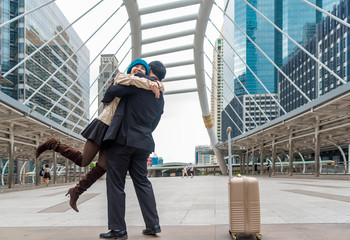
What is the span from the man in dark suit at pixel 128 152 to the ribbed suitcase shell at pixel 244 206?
0.76 m

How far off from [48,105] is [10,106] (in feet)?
176

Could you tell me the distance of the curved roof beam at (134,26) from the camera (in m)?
18.9

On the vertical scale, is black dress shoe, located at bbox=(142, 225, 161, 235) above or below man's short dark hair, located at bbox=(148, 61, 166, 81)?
below

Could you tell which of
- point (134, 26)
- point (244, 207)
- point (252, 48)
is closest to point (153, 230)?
point (244, 207)

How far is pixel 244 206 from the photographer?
11.4 feet

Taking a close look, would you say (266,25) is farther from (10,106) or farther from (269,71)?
(10,106)

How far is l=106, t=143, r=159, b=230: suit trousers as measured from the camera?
143 inches

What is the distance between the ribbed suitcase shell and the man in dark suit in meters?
0.76

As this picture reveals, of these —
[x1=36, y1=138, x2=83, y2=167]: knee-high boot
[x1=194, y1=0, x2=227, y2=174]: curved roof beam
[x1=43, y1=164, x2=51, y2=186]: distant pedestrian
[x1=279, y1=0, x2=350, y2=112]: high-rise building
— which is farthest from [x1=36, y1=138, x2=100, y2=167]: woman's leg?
[x1=279, y1=0, x2=350, y2=112]: high-rise building

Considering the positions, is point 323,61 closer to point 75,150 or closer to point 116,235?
point 75,150

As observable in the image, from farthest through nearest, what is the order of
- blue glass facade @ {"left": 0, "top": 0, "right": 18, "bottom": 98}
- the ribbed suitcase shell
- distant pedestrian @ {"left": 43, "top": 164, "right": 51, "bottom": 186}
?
blue glass facade @ {"left": 0, "top": 0, "right": 18, "bottom": 98} → distant pedestrian @ {"left": 43, "top": 164, "right": 51, "bottom": 186} → the ribbed suitcase shell

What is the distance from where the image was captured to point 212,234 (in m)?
3.71

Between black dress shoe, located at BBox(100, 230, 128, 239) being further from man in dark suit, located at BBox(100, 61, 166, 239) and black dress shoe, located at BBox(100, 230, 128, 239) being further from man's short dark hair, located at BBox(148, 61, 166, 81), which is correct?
man's short dark hair, located at BBox(148, 61, 166, 81)

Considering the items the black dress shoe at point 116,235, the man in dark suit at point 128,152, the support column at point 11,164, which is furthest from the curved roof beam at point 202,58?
the black dress shoe at point 116,235
